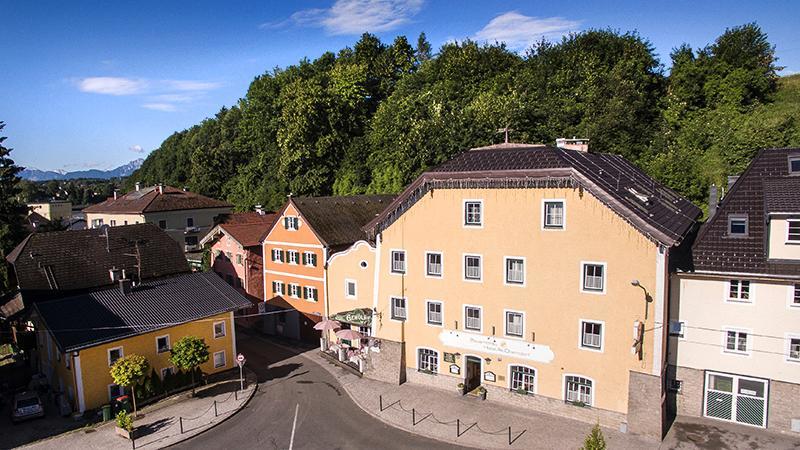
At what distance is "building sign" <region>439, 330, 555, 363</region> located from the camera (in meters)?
24.6

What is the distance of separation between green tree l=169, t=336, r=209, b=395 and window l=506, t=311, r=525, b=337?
1731cm

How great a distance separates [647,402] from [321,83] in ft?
192

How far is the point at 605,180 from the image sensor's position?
24.8m

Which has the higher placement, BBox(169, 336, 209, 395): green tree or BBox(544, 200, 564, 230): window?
BBox(544, 200, 564, 230): window

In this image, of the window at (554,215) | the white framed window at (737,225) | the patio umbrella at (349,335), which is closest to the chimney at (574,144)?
the window at (554,215)

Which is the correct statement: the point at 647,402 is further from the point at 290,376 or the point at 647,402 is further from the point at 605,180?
the point at 290,376

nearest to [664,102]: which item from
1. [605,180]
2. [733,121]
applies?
[733,121]

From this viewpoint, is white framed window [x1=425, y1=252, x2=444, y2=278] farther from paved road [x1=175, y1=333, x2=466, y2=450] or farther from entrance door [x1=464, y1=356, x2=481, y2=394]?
paved road [x1=175, y1=333, x2=466, y2=450]

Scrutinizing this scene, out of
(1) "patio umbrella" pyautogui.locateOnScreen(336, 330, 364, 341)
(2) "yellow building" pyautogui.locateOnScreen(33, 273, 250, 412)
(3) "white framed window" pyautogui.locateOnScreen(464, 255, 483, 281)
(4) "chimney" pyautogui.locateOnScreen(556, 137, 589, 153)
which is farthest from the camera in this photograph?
(4) "chimney" pyautogui.locateOnScreen(556, 137, 589, 153)

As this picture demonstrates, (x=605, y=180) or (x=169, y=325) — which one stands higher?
(x=605, y=180)

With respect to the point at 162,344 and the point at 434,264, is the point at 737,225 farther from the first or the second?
the point at 162,344

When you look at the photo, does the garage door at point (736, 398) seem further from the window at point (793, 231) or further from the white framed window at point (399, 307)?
the white framed window at point (399, 307)

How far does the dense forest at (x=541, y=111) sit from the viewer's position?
4200cm

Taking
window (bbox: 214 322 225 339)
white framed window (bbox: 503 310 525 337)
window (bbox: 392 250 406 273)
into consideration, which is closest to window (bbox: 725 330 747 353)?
white framed window (bbox: 503 310 525 337)
